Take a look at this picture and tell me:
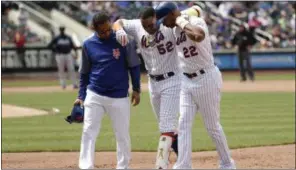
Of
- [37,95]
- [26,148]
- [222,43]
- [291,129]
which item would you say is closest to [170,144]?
[26,148]

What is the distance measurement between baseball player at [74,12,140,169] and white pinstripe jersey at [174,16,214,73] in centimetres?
51

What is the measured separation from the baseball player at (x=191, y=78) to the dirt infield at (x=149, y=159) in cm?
194

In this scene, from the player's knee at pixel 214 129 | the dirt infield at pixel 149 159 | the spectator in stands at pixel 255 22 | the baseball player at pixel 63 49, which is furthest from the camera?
the spectator in stands at pixel 255 22

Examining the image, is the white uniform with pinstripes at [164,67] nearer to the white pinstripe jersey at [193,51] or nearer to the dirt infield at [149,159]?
the white pinstripe jersey at [193,51]

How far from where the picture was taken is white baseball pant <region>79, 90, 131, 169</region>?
864 cm

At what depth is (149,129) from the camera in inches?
594

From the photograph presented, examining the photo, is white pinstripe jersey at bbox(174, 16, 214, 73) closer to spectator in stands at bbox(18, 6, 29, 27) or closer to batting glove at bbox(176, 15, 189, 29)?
batting glove at bbox(176, 15, 189, 29)

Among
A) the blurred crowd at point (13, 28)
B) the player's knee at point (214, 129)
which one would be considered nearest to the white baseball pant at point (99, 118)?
the player's knee at point (214, 129)

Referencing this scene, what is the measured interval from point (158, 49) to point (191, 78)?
60 centimetres

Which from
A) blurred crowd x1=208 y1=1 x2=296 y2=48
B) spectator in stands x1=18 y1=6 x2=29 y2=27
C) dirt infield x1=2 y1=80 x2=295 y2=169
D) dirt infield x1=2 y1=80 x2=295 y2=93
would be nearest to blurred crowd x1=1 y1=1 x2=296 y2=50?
blurred crowd x1=208 y1=1 x2=296 y2=48

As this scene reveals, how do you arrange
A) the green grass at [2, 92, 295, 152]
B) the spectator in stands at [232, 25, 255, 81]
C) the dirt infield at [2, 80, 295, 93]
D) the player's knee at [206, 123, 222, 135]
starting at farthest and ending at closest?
the spectator in stands at [232, 25, 255, 81] → the dirt infield at [2, 80, 295, 93] → the green grass at [2, 92, 295, 152] → the player's knee at [206, 123, 222, 135]

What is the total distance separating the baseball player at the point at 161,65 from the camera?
28.9 feet

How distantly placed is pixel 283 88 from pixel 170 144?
17080 millimetres

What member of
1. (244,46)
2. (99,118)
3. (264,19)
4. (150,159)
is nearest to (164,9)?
(99,118)
